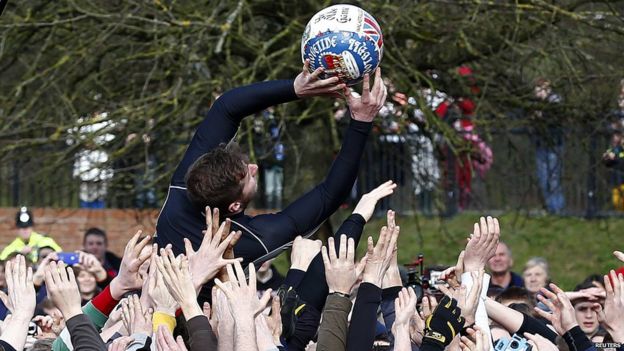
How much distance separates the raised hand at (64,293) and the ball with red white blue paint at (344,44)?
1.57 m

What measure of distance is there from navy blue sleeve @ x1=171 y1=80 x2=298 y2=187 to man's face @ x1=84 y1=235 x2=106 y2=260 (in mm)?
5476

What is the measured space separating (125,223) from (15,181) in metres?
1.37

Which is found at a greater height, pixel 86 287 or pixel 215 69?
pixel 215 69

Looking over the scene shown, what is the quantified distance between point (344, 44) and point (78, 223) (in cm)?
867

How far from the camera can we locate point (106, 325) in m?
6.16

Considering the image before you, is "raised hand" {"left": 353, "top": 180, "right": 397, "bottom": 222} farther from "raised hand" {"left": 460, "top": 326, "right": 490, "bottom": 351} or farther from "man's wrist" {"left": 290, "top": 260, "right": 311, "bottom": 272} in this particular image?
"raised hand" {"left": 460, "top": 326, "right": 490, "bottom": 351}

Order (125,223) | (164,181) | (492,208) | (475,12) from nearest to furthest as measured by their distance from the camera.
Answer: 1. (475,12)
2. (164,181)
3. (125,223)
4. (492,208)

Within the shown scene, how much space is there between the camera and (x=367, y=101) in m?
5.88

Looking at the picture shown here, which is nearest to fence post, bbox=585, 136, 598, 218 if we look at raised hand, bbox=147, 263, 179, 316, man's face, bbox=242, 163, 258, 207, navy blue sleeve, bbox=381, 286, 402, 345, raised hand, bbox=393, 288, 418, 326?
navy blue sleeve, bbox=381, 286, 402, 345

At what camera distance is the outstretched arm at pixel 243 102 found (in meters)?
5.96

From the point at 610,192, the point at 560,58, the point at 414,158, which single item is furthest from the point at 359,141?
the point at 610,192

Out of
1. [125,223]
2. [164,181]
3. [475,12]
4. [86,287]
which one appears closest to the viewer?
[86,287]

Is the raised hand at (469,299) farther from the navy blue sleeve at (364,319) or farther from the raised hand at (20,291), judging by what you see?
the raised hand at (20,291)

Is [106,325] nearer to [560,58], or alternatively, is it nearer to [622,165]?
[560,58]
